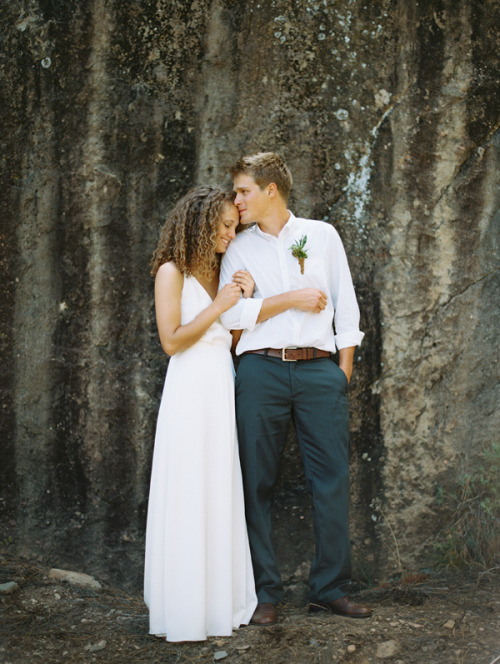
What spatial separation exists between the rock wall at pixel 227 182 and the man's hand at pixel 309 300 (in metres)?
0.70

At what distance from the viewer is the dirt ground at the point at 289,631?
9.64 feet

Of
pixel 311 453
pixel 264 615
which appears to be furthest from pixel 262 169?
pixel 264 615

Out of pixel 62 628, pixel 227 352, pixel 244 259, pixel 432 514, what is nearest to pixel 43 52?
pixel 244 259

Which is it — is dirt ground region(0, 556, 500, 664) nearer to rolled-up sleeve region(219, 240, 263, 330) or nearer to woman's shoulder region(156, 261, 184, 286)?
rolled-up sleeve region(219, 240, 263, 330)

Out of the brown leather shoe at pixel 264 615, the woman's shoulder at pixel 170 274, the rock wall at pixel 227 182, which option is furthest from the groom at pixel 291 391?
the rock wall at pixel 227 182

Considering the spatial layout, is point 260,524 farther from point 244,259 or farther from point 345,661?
point 244,259

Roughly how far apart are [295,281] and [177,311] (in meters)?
0.62

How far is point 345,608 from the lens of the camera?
322 centimetres

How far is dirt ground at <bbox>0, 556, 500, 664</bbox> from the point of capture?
2.94 meters

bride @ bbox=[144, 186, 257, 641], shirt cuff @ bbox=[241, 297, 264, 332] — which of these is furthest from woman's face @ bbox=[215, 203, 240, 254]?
shirt cuff @ bbox=[241, 297, 264, 332]

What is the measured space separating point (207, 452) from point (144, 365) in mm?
924

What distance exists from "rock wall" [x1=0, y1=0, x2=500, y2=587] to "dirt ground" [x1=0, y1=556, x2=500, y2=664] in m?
0.30

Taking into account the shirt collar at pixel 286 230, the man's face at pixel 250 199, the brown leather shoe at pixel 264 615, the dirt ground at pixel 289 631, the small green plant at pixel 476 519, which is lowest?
the dirt ground at pixel 289 631

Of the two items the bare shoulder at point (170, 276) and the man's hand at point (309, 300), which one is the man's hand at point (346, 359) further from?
the bare shoulder at point (170, 276)
